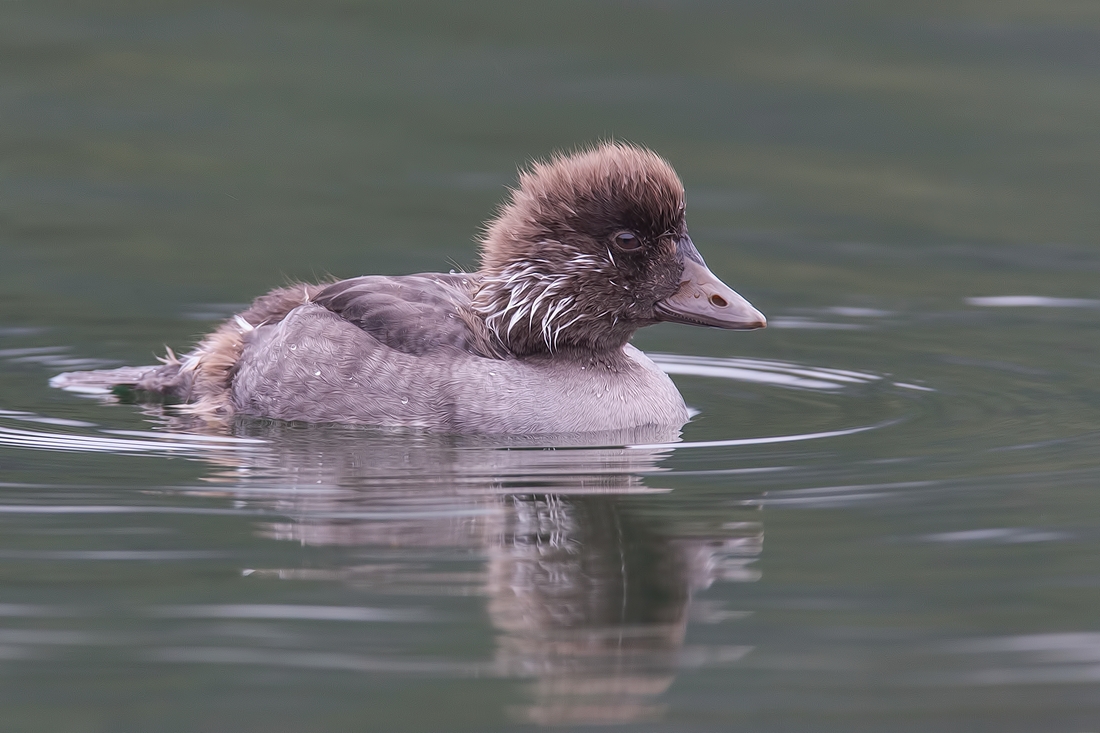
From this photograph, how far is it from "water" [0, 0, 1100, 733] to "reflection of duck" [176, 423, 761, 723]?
0.07 feet

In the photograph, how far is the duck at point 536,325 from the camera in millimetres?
9094

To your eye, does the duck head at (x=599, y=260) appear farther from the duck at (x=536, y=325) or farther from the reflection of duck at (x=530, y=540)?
the reflection of duck at (x=530, y=540)

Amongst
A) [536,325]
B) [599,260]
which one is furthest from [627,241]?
[536,325]

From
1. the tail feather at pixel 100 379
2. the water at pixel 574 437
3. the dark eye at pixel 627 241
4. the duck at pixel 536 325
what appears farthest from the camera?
the tail feather at pixel 100 379

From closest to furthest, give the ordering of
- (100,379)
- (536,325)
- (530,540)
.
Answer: (530,540), (536,325), (100,379)

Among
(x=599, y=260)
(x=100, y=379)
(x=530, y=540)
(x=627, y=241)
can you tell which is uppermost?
(x=627, y=241)

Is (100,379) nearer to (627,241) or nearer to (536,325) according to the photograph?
(536,325)

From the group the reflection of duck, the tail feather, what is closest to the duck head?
the reflection of duck

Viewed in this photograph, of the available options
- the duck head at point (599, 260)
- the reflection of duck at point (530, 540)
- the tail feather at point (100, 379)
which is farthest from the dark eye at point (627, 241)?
the tail feather at point (100, 379)

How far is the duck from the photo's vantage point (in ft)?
29.8

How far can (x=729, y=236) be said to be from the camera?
1489 centimetres

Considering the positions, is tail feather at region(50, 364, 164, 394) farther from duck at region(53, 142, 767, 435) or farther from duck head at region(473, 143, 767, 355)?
duck head at region(473, 143, 767, 355)

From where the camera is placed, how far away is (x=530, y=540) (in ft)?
22.6

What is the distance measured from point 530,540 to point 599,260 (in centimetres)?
270
